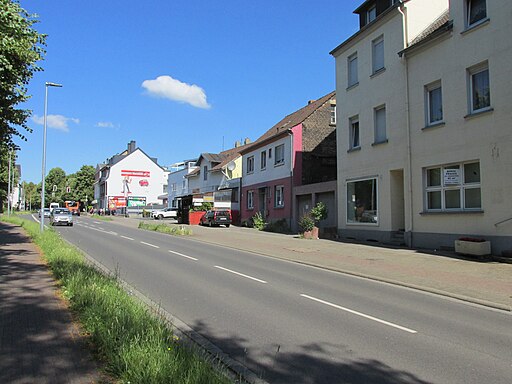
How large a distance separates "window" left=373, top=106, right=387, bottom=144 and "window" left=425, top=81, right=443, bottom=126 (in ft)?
8.93

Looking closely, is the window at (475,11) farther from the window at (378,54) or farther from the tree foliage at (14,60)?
the tree foliage at (14,60)

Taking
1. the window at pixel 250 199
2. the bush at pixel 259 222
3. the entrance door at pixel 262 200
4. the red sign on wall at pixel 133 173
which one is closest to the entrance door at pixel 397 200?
the bush at pixel 259 222

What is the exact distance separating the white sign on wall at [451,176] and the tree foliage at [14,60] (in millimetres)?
14214

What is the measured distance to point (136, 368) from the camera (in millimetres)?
3840

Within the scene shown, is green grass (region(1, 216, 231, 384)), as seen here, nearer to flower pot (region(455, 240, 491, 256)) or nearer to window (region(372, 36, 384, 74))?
flower pot (region(455, 240, 491, 256))

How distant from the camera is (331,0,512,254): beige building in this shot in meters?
14.5

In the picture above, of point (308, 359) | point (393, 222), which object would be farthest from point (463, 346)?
point (393, 222)

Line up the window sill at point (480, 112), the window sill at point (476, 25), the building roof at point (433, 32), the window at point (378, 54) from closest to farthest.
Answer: the window sill at point (480, 112), the window sill at point (476, 25), the building roof at point (433, 32), the window at point (378, 54)

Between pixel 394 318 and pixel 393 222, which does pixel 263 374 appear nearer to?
pixel 394 318

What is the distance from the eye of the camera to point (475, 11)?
1568cm

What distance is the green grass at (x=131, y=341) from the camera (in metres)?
3.74

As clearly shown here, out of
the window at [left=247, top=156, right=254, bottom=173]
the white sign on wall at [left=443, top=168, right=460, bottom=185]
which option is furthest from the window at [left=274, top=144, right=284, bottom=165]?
the white sign on wall at [left=443, top=168, right=460, bottom=185]

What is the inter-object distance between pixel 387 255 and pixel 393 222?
156 inches

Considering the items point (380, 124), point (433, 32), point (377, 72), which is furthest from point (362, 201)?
point (433, 32)
